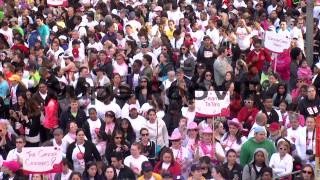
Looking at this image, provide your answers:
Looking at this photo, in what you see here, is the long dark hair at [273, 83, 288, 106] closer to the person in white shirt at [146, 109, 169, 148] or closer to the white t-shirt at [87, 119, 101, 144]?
the person in white shirt at [146, 109, 169, 148]

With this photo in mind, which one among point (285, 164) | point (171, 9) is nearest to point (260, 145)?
point (285, 164)

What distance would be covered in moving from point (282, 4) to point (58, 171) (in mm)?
13072

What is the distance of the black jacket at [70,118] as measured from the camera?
1780cm

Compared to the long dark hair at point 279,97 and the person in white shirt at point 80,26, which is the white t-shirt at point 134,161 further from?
the person in white shirt at point 80,26

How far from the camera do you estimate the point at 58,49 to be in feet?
71.8

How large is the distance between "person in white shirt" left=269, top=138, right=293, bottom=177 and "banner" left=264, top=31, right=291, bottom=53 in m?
5.39

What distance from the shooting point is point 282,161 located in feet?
50.8

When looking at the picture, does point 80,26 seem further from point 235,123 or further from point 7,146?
point 235,123

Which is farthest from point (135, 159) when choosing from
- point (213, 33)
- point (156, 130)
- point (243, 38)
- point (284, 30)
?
point (284, 30)

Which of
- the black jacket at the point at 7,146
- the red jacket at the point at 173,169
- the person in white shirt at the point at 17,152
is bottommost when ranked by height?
the red jacket at the point at 173,169

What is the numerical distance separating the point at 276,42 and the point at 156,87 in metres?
2.69

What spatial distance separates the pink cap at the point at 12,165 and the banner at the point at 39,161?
20.3 inches

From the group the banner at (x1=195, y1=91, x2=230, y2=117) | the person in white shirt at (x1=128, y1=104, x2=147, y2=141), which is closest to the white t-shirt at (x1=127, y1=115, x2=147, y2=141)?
the person in white shirt at (x1=128, y1=104, x2=147, y2=141)

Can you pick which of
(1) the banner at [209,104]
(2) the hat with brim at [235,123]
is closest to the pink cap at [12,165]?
(1) the banner at [209,104]
